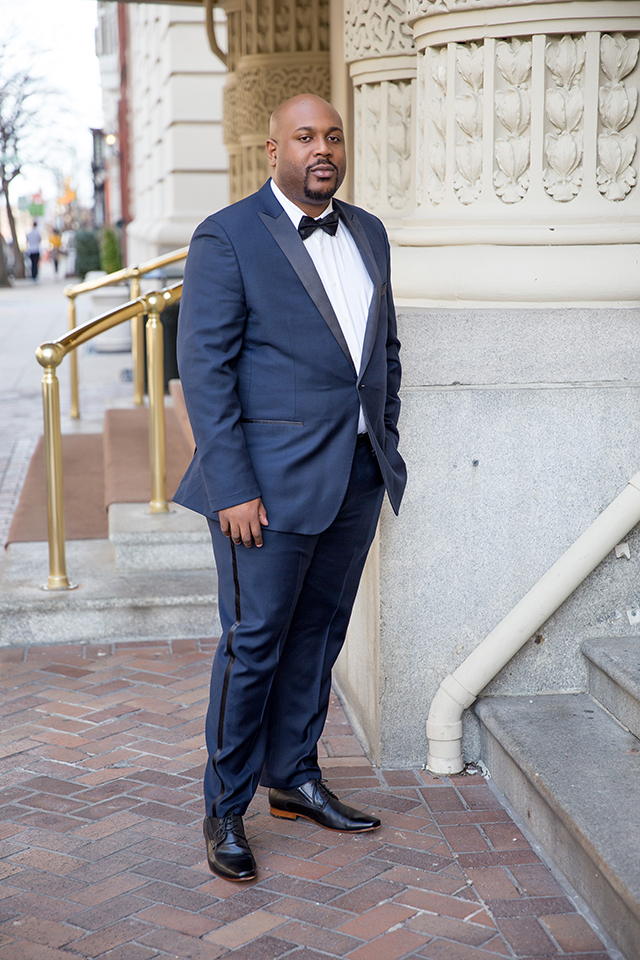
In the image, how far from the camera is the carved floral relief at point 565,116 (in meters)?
3.41

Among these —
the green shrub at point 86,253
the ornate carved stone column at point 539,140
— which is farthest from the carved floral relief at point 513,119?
the green shrub at point 86,253

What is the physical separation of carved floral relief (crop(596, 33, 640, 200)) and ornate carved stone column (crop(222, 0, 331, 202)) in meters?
4.03

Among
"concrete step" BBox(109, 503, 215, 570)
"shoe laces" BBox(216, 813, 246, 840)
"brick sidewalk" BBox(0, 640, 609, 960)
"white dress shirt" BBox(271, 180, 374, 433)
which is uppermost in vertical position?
"white dress shirt" BBox(271, 180, 374, 433)

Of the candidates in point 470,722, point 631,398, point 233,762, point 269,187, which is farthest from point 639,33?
point 233,762

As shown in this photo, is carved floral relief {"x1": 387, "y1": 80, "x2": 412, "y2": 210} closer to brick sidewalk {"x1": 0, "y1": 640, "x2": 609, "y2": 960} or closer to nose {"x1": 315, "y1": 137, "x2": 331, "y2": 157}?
nose {"x1": 315, "y1": 137, "x2": 331, "y2": 157}

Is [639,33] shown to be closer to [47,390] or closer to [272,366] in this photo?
[272,366]

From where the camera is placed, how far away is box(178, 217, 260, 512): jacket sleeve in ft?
9.06

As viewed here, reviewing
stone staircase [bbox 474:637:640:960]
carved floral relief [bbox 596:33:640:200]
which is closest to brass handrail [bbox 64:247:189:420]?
carved floral relief [bbox 596:33:640:200]

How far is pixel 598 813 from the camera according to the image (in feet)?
9.42

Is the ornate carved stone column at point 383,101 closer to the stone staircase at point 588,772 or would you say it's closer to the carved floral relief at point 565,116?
the carved floral relief at point 565,116

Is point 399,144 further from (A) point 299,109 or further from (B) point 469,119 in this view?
(A) point 299,109

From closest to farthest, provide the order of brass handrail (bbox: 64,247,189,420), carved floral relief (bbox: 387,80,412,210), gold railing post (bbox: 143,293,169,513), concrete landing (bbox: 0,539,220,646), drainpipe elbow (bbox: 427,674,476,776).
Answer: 1. drainpipe elbow (bbox: 427,674,476,776)
2. carved floral relief (bbox: 387,80,412,210)
3. concrete landing (bbox: 0,539,220,646)
4. gold railing post (bbox: 143,293,169,513)
5. brass handrail (bbox: 64,247,189,420)

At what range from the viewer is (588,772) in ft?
10.2

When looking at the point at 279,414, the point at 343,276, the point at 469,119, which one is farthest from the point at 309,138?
the point at 469,119
